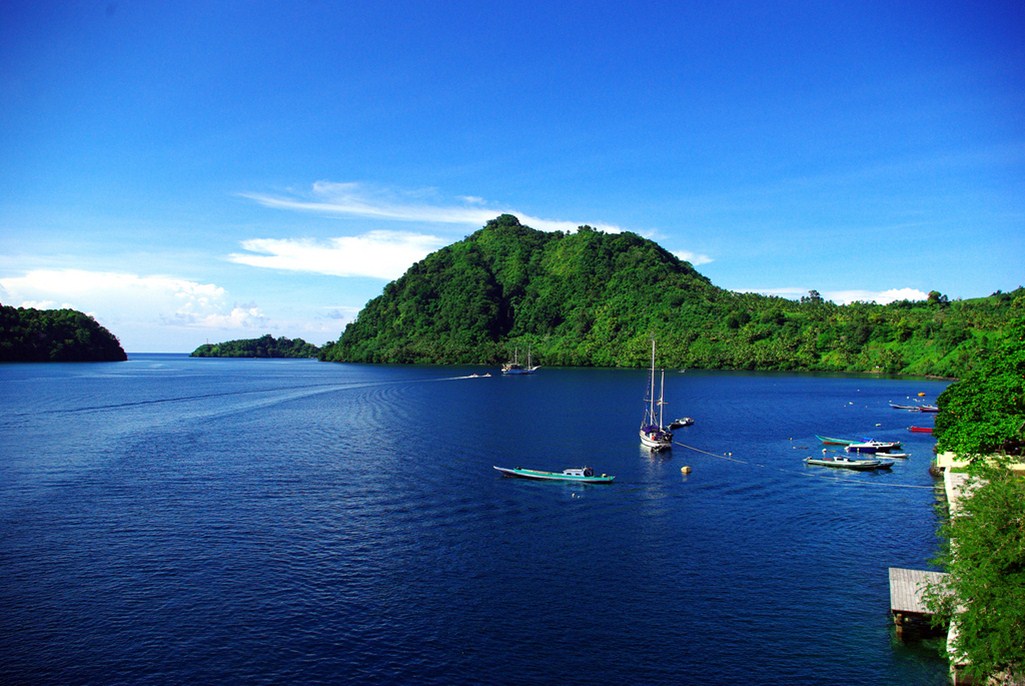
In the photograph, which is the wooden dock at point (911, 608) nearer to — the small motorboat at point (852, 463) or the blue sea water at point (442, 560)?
the blue sea water at point (442, 560)

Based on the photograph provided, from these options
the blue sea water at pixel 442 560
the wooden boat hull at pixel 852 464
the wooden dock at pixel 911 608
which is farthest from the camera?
the wooden boat hull at pixel 852 464

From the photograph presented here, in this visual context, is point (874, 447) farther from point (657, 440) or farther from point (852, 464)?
point (657, 440)

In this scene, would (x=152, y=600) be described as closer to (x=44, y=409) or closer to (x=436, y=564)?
(x=436, y=564)

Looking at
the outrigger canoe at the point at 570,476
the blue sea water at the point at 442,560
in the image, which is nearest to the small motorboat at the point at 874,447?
the blue sea water at the point at 442,560

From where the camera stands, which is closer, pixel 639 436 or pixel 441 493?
pixel 441 493

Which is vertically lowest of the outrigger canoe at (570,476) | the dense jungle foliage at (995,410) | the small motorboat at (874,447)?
the outrigger canoe at (570,476)

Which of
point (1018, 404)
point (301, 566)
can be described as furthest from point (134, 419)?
point (1018, 404)

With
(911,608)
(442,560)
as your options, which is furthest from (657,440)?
(911,608)

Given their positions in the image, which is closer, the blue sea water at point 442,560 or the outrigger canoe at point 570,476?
the blue sea water at point 442,560
